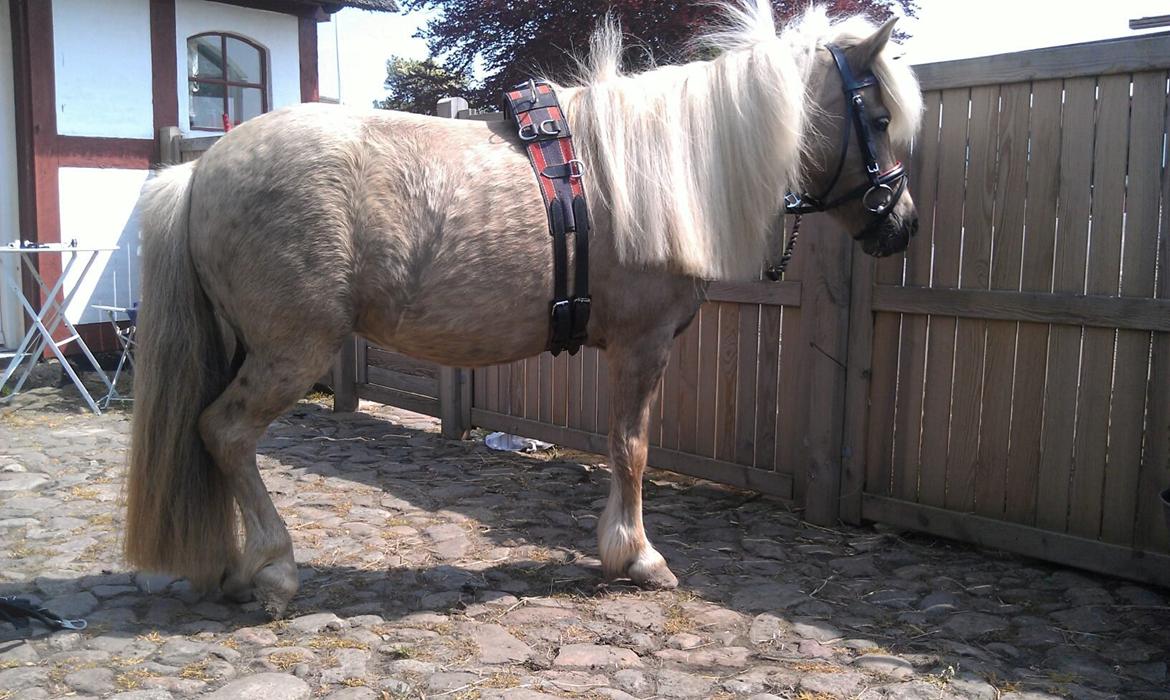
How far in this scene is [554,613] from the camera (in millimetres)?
3424

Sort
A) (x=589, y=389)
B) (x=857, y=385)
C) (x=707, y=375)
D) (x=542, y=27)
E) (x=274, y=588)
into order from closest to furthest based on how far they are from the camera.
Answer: (x=274, y=588)
(x=857, y=385)
(x=707, y=375)
(x=589, y=389)
(x=542, y=27)

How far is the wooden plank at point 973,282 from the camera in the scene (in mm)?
4031

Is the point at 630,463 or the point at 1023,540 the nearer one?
the point at 630,463

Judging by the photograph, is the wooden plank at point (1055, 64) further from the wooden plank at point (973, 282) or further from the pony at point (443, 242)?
the pony at point (443, 242)

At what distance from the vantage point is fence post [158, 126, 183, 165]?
9383mm

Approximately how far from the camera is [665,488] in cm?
536

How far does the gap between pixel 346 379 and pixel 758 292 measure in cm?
381

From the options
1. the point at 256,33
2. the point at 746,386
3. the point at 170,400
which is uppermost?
the point at 256,33

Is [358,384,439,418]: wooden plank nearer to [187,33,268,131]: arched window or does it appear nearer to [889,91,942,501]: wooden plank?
[889,91,942,501]: wooden plank

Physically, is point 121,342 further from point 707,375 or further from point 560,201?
point 560,201

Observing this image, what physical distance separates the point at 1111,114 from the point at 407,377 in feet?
16.1

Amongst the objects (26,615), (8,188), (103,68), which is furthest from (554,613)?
(103,68)

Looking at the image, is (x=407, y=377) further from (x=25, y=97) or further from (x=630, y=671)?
(x=25, y=97)

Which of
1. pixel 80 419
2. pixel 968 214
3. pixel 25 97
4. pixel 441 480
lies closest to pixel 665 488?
pixel 441 480
